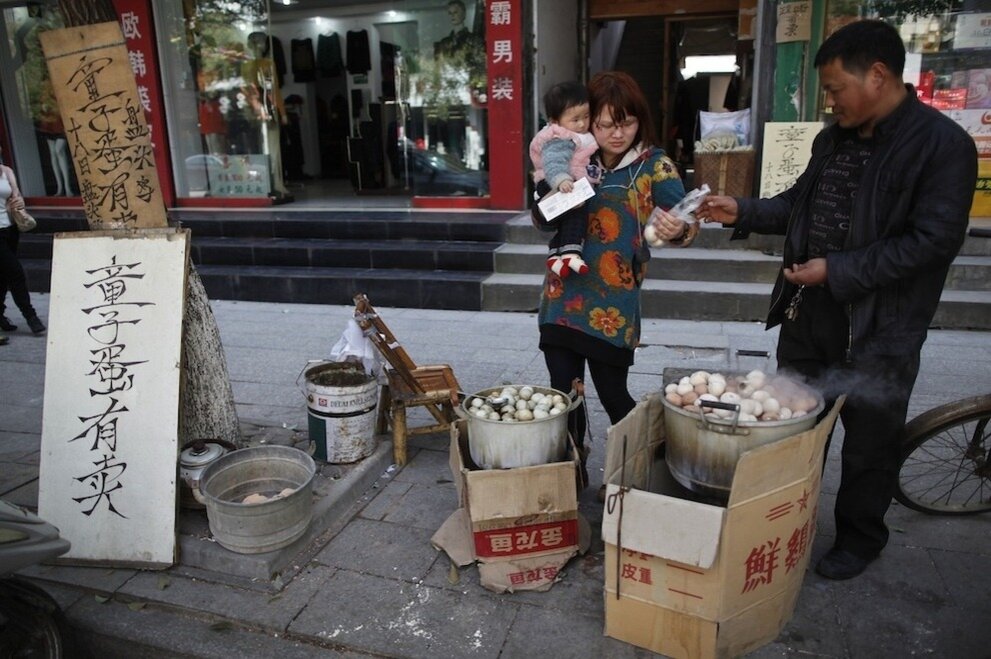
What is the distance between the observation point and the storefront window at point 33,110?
11234 millimetres

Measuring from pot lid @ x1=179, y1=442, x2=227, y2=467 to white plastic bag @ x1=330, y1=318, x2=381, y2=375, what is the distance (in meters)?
0.79

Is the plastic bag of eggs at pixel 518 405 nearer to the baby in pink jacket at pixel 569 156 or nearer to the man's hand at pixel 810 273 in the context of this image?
the baby in pink jacket at pixel 569 156

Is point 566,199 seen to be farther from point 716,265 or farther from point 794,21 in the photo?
point 794,21

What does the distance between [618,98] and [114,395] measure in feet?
8.41

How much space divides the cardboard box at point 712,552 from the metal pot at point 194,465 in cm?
196

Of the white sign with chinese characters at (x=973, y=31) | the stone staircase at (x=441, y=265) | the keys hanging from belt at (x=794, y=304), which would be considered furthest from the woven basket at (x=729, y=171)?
the keys hanging from belt at (x=794, y=304)

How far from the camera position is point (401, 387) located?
3.92m

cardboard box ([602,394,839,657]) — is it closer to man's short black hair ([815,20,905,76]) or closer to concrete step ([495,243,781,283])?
man's short black hair ([815,20,905,76])

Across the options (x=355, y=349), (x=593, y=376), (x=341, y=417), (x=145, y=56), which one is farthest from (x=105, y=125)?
(x=145, y=56)

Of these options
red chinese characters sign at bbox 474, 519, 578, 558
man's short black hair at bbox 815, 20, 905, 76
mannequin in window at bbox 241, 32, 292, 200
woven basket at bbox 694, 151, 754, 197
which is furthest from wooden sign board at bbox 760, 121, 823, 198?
mannequin in window at bbox 241, 32, 292, 200

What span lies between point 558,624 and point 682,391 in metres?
1.00

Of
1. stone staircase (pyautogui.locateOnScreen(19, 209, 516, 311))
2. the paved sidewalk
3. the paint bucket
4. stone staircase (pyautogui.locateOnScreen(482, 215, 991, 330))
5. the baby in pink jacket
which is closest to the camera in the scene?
the paved sidewalk

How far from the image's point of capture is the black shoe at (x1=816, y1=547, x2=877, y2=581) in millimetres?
2873

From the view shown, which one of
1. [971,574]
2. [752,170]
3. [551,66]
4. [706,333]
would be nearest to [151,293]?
[971,574]
